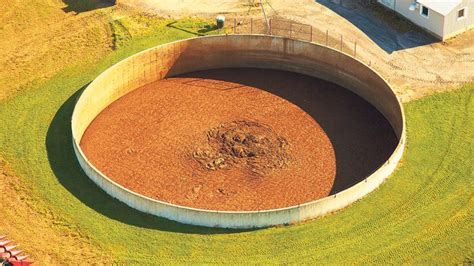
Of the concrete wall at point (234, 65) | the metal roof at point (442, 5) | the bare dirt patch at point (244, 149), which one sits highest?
the metal roof at point (442, 5)

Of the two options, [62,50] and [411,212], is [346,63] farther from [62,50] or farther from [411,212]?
[62,50]

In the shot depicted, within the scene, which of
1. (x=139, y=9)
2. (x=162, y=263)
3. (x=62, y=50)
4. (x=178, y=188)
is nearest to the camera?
(x=162, y=263)

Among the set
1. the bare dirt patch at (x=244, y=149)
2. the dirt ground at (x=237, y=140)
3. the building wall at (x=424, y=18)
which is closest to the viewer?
the dirt ground at (x=237, y=140)

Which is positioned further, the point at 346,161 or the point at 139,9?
the point at 139,9

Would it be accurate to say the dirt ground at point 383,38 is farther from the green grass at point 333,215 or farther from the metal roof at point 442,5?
the green grass at point 333,215

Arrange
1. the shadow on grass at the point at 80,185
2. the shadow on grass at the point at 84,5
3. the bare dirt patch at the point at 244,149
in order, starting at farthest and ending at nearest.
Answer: the shadow on grass at the point at 84,5, the bare dirt patch at the point at 244,149, the shadow on grass at the point at 80,185

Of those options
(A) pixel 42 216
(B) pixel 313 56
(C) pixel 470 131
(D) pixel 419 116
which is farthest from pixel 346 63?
(A) pixel 42 216

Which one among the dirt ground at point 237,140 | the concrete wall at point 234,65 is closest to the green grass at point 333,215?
the concrete wall at point 234,65

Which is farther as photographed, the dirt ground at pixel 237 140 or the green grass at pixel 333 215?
the dirt ground at pixel 237 140
